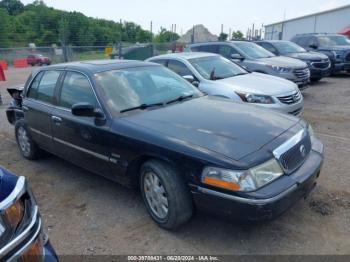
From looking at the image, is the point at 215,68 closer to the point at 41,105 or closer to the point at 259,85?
the point at 259,85

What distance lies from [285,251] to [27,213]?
2156 mm

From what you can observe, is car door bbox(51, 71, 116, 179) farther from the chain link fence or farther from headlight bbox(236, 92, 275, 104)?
the chain link fence

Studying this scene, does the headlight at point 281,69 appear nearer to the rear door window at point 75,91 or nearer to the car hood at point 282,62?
the car hood at point 282,62

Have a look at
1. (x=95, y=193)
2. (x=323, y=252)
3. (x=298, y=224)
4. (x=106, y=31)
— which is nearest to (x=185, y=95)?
(x=95, y=193)

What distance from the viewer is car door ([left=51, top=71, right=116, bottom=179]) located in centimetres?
372

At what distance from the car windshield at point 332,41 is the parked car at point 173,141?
37.0 ft

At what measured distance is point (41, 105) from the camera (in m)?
4.75

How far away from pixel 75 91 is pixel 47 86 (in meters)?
0.81

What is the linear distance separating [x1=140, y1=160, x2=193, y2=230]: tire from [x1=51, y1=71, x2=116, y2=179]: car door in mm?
588

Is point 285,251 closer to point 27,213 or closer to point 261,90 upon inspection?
point 27,213

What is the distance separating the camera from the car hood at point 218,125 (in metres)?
2.93

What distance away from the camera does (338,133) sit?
6.10 m

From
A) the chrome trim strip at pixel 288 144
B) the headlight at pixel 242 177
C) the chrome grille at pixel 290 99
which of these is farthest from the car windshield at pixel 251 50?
the headlight at pixel 242 177

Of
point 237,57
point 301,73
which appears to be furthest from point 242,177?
point 301,73
